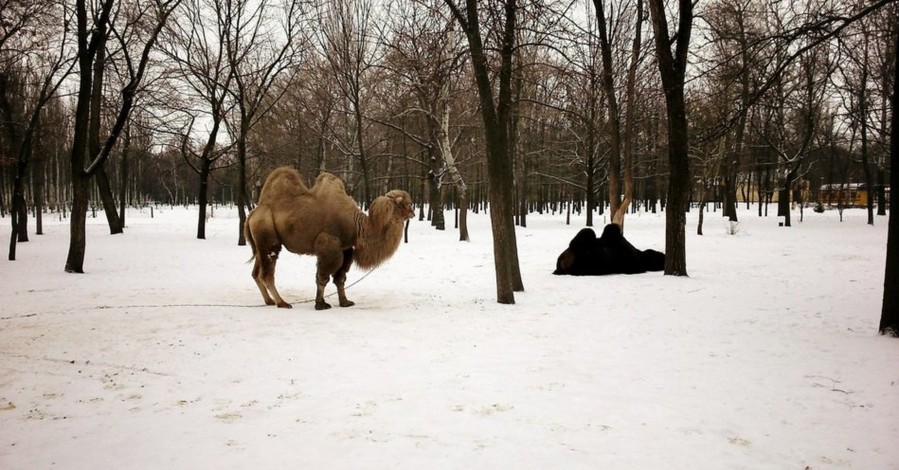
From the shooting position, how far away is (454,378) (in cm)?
515

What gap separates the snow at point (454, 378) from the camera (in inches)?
143

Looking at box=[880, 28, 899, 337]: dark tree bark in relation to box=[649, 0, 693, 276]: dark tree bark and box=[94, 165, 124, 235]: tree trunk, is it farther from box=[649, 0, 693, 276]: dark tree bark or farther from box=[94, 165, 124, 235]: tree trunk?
box=[94, 165, 124, 235]: tree trunk

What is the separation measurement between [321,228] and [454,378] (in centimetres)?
438

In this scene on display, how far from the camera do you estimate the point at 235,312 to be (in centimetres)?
816

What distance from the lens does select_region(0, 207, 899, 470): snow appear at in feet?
11.9

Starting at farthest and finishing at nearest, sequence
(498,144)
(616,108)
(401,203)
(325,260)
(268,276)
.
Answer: (616,108)
(498,144)
(401,203)
(268,276)
(325,260)

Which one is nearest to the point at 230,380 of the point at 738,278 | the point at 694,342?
the point at 694,342

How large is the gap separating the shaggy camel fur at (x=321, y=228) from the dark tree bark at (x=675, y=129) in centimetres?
620

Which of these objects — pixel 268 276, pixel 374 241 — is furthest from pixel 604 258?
pixel 268 276

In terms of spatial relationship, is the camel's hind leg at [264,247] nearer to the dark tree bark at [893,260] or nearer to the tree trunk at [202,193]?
the dark tree bark at [893,260]

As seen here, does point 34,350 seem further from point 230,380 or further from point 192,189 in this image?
point 192,189

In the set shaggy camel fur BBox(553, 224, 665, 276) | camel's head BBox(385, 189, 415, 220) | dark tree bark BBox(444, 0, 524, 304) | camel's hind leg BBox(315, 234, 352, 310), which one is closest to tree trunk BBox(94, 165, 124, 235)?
camel's hind leg BBox(315, 234, 352, 310)

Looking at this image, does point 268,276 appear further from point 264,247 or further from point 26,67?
point 26,67

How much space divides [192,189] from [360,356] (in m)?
118
